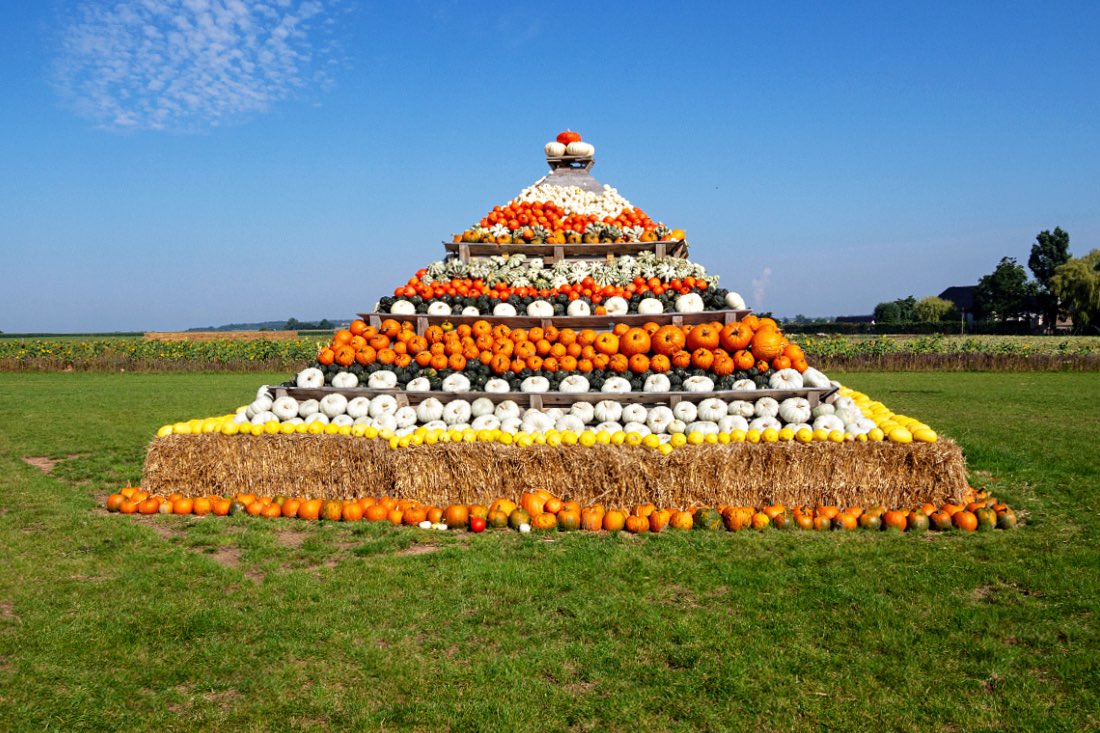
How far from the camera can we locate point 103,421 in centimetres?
1555

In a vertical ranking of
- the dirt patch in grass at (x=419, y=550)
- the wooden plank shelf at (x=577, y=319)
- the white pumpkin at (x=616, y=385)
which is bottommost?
the dirt patch in grass at (x=419, y=550)

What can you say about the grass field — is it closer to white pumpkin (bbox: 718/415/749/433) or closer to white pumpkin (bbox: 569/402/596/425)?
white pumpkin (bbox: 718/415/749/433)

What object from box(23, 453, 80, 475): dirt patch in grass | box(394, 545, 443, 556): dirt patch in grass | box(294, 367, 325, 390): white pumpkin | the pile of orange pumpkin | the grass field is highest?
the pile of orange pumpkin

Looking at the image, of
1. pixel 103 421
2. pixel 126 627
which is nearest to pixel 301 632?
pixel 126 627

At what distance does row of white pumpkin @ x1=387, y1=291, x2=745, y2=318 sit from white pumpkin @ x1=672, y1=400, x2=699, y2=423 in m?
2.03

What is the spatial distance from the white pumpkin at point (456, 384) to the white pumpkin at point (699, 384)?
2780 millimetres

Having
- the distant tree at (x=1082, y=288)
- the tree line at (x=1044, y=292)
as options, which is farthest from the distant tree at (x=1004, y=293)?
the distant tree at (x=1082, y=288)

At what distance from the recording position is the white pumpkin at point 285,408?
884 cm

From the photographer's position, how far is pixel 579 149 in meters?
15.1

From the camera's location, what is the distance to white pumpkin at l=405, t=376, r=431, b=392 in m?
9.02

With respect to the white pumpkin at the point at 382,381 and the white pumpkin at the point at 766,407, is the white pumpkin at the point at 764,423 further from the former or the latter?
the white pumpkin at the point at 382,381

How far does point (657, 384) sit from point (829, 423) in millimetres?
2048

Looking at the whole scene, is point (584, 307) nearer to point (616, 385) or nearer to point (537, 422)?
point (616, 385)

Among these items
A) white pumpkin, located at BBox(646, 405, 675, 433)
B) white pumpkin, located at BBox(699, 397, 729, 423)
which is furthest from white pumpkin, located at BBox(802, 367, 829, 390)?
white pumpkin, located at BBox(646, 405, 675, 433)
